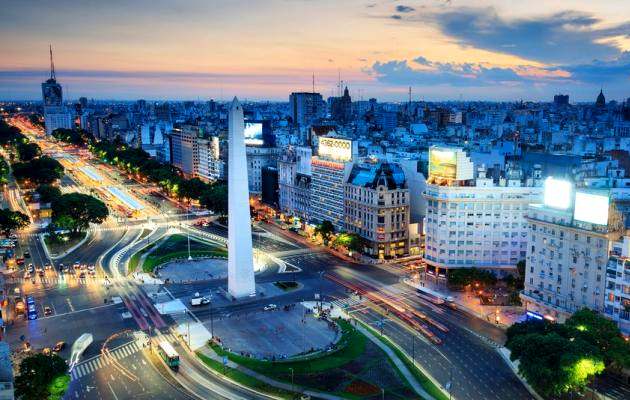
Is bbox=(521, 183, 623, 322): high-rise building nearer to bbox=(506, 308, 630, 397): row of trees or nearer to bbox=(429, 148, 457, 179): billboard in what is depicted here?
bbox=(506, 308, 630, 397): row of trees

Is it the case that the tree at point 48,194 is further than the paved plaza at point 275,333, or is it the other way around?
the tree at point 48,194

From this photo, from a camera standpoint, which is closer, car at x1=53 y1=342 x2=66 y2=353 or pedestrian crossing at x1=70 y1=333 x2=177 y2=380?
pedestrian crossing at x1=70 y1=333 x2=177 y2=380

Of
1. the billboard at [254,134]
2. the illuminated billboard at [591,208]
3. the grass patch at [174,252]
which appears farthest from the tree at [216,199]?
the illuminated billboard at [591,208]

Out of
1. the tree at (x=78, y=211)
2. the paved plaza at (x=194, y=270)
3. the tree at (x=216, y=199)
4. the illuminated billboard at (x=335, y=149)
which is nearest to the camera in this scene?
the paved plaza at (x=194, y=270)

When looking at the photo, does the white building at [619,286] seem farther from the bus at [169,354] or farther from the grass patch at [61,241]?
the grass patch at [61,241]

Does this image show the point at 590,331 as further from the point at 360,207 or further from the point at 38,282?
the point at 38,282

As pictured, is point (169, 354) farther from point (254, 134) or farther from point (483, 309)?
point (254, 134)

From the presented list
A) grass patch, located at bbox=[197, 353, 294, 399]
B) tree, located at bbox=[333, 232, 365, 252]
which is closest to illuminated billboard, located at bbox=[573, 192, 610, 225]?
grass patch, located at bbox=[197, 353, 294, 399]
